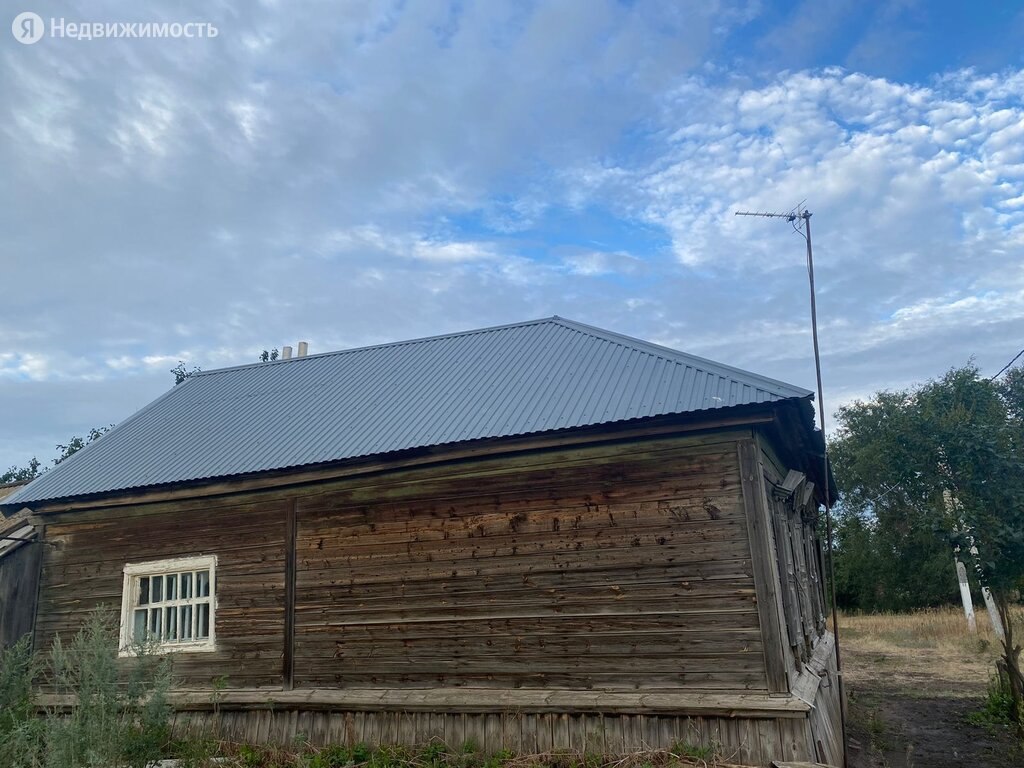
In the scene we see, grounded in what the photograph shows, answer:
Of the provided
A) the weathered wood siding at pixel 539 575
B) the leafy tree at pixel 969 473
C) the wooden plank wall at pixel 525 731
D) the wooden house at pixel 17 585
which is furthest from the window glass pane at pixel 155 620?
the leafy tree at pixel 969 473

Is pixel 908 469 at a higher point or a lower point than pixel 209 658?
higher

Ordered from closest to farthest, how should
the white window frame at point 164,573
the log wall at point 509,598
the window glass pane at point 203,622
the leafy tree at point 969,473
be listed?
the log wall at point 509,598
the white window frame at point 164,573
the window glass pane at point 203,622
the leafy tree at point 969,473

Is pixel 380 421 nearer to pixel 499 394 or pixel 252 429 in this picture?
pixel 499 394

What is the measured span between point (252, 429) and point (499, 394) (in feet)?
13.7

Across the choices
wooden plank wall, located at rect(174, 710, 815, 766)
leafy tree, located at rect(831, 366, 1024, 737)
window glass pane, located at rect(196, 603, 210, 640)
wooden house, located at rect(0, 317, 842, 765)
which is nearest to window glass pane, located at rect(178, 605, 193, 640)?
wooden house, located at rect(0, 317, 842, 765)

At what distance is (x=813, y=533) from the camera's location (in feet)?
53.5

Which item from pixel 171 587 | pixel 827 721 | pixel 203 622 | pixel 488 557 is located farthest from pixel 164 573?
pixel 827 721

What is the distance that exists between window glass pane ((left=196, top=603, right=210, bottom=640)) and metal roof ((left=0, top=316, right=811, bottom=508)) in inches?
70.6

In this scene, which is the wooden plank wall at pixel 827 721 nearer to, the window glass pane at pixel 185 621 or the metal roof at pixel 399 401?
the metal roof at pixel 399 401

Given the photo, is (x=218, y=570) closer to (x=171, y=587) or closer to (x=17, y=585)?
(x=171, y=587)

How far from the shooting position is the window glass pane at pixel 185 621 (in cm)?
1072

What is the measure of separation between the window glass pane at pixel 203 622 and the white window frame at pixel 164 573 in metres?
0.08

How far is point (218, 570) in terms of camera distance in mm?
10602

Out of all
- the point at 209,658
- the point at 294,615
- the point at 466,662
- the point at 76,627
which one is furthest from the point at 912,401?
the point at 76,627
